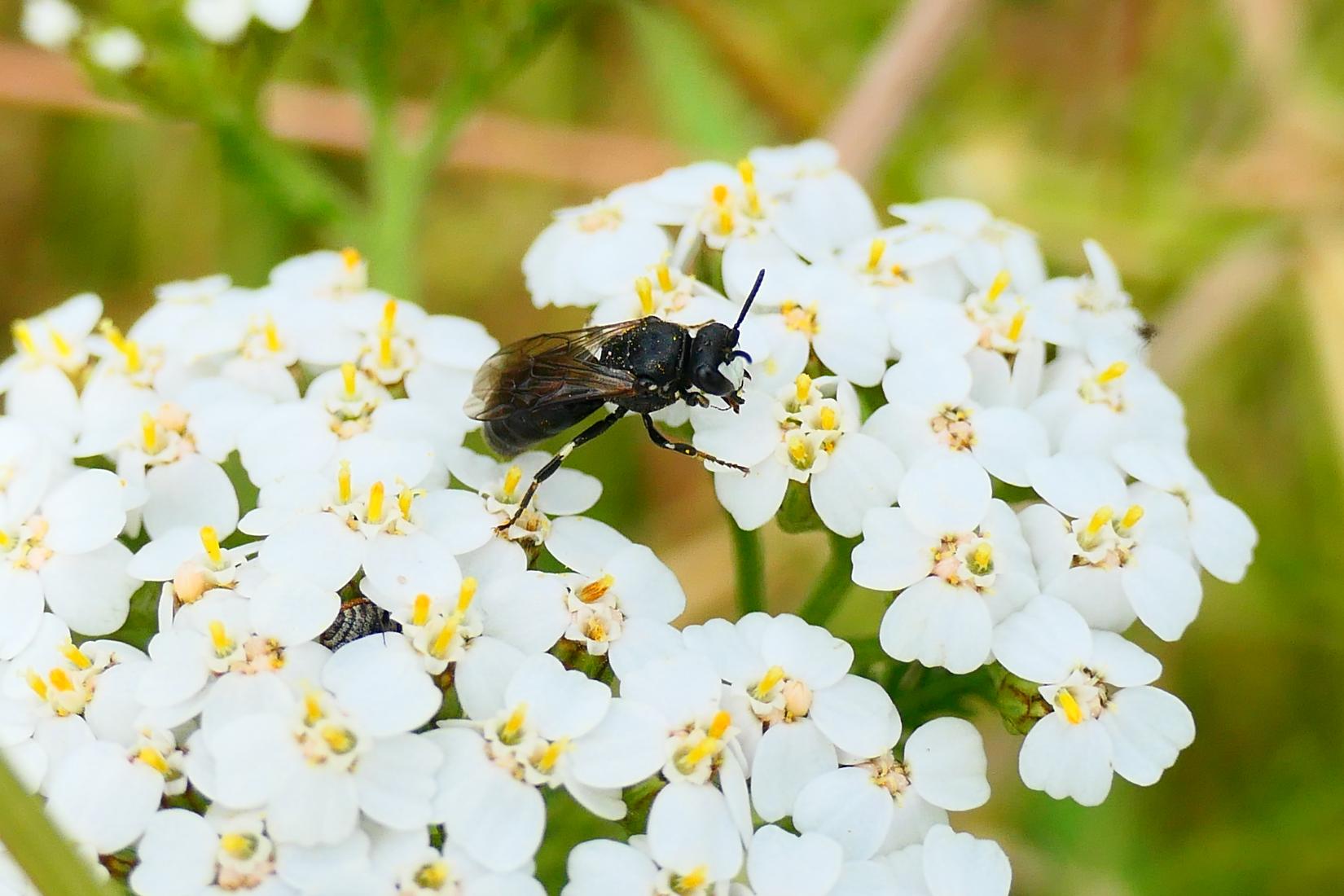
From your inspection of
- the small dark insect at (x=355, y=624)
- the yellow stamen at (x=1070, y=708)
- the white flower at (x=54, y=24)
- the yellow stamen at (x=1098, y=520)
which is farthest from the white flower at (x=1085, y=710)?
the white flower at (x=54, y=24)

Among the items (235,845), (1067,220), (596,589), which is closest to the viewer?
(235,845)

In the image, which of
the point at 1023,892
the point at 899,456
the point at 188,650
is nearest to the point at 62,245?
the point at 188,650

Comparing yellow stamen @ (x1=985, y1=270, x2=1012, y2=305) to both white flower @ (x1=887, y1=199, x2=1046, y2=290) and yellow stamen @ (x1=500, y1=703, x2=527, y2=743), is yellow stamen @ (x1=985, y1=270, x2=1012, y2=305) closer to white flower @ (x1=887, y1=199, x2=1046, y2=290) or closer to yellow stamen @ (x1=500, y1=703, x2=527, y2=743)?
white flower @ (x1=887, y1=199, x2=1046, y2=290)

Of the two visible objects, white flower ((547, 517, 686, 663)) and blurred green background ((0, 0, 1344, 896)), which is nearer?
white flower ((547, 517, 686, 663))

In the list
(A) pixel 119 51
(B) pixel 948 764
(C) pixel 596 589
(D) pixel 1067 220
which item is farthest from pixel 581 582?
(D) pixel 1067 220

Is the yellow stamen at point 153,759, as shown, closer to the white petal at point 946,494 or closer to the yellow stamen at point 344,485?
the yellow stamen at point 344,485

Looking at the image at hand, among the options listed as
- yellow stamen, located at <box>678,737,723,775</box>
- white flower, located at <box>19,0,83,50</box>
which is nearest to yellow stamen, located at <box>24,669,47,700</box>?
yellow stamen, located at <box>678,737,723,775</box>

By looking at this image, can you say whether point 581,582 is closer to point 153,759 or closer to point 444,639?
point 444,639
